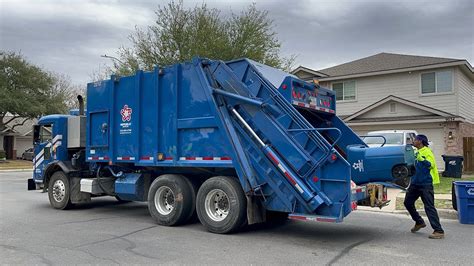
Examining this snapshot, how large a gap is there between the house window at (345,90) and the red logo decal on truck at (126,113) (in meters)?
17.4

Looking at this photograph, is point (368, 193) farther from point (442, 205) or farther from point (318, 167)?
point (442, 205)

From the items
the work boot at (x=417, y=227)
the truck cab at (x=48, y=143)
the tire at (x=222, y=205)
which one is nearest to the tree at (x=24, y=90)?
the truck cab at (x=48, y=143)

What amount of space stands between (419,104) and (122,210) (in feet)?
51.7

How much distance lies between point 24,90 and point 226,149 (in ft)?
128

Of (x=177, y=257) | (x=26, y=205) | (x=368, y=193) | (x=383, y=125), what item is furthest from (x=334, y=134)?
(x=383, y=125)

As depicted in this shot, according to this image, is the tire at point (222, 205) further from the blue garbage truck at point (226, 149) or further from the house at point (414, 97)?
the house at point (414, 97)

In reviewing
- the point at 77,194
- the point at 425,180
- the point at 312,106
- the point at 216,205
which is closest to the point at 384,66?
the point at 312,106

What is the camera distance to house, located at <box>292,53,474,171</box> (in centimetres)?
2106

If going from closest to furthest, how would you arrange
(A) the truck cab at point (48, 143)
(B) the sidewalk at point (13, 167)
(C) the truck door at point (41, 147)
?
(A) the truck cab at point (48, 143), (C) the truck door at point (41, 147), (B) the sidewalk at point (13, 167)

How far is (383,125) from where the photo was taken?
22203 mm

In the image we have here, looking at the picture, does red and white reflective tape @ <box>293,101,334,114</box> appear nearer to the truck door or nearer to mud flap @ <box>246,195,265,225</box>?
mud flap @ <box>246,195,265,225</box>

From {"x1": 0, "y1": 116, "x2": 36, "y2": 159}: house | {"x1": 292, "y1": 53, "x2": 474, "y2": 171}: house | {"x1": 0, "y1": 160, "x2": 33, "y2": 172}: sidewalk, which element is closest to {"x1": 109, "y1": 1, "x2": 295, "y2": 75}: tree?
{"x1": 292, "y1": 53, "x2": 474, "y2": 171}: house

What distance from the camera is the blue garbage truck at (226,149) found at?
7258 mm

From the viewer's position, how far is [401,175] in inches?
318
